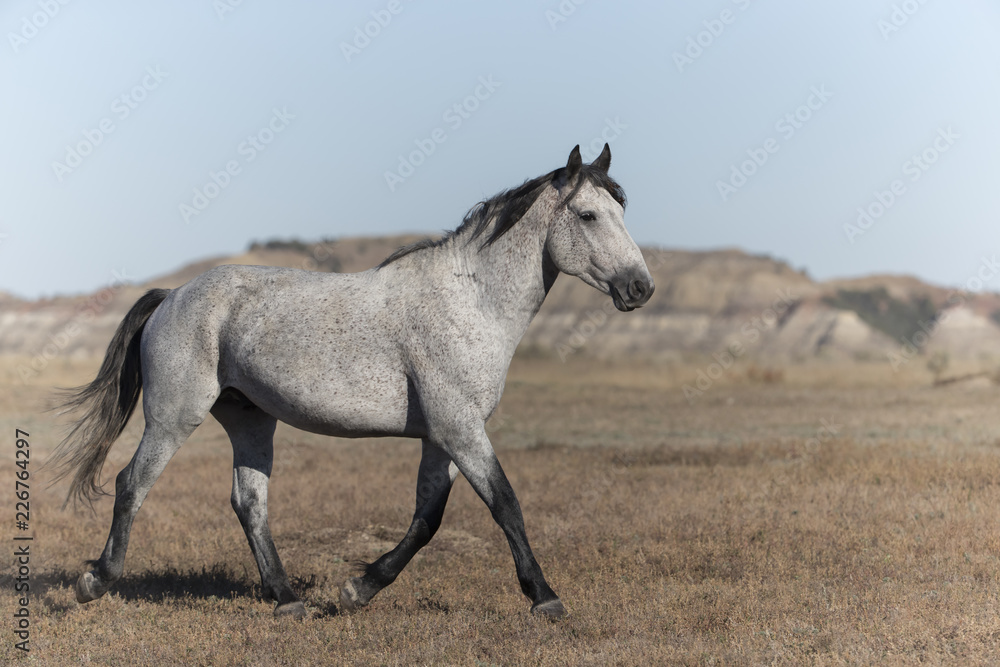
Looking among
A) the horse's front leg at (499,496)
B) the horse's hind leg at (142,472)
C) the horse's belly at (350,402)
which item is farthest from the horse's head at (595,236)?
the horse's hind leg at (142,472)

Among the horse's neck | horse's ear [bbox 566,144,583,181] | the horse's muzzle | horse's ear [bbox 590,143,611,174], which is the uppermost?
horse's ear [bbox 590,143,611,174]

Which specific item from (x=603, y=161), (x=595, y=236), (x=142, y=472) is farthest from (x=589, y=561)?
(x=142, y=472)

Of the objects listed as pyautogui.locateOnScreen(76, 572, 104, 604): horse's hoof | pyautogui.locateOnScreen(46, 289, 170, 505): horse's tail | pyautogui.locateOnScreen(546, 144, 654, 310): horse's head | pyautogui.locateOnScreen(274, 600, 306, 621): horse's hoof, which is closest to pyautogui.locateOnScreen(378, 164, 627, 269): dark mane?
pyautogui.locateOnScreen(546, 144, 654, 310): horse's head

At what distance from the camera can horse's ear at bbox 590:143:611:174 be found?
18.9 feet

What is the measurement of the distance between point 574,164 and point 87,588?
446 centimetres

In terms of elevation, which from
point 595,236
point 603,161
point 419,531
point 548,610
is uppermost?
point 603,161

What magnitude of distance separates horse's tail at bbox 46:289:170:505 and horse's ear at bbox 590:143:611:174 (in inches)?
143

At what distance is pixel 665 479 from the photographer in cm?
1175

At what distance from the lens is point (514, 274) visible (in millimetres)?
5781

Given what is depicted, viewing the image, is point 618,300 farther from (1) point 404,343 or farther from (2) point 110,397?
(2) point 110,397

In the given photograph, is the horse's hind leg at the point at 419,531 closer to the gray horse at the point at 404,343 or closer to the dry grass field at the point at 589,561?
the gray horse at the point at 404,343

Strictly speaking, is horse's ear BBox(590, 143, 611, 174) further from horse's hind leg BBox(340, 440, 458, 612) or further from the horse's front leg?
horse's hind leg BBox(340, 440, 458, 612)

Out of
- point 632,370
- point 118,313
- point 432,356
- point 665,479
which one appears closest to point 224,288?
point 432,356

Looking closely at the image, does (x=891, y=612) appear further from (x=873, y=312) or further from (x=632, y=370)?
(x=873, y=312)
